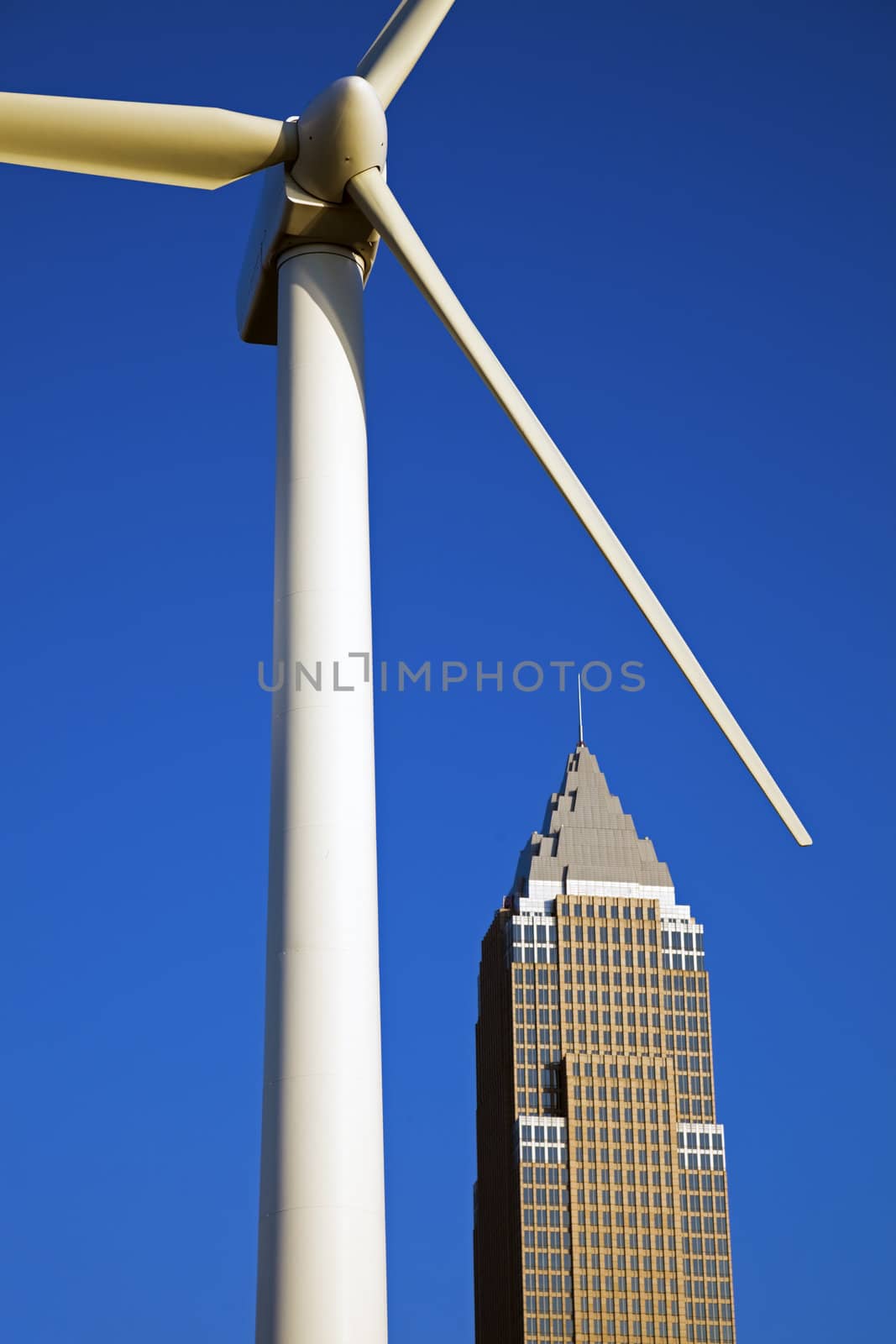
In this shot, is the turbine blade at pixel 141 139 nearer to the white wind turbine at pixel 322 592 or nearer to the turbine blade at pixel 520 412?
the white wind turbine at pixel 322 592

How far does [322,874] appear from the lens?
2575 cm

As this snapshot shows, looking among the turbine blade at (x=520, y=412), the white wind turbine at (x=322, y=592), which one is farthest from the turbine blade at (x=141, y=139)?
the turbine blade at (x=520, y=412)

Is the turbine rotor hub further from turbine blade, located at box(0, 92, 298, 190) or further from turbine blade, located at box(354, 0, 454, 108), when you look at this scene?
turbine blade, located at box(354, 0, 454, 108)

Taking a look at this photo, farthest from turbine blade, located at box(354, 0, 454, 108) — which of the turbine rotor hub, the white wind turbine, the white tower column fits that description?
the white tower column

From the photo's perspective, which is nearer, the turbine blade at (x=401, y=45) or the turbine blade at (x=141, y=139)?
the turbine blade at (x=141, y=139)

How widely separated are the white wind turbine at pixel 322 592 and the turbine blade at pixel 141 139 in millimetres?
32

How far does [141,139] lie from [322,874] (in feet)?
40.9

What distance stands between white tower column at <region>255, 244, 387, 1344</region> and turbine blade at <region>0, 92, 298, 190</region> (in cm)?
220

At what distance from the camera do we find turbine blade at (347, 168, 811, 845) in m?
29.2

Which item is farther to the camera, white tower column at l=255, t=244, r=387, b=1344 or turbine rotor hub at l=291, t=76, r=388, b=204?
turbine rotor hub at l=291, t=76, r=388, b=204

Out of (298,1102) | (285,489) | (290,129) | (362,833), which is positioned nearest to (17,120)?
(290,129)

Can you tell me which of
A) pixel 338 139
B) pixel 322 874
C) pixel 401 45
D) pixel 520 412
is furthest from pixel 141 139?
pixel 322 874

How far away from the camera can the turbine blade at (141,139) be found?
94.2ft

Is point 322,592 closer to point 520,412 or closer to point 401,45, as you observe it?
point 520,412
